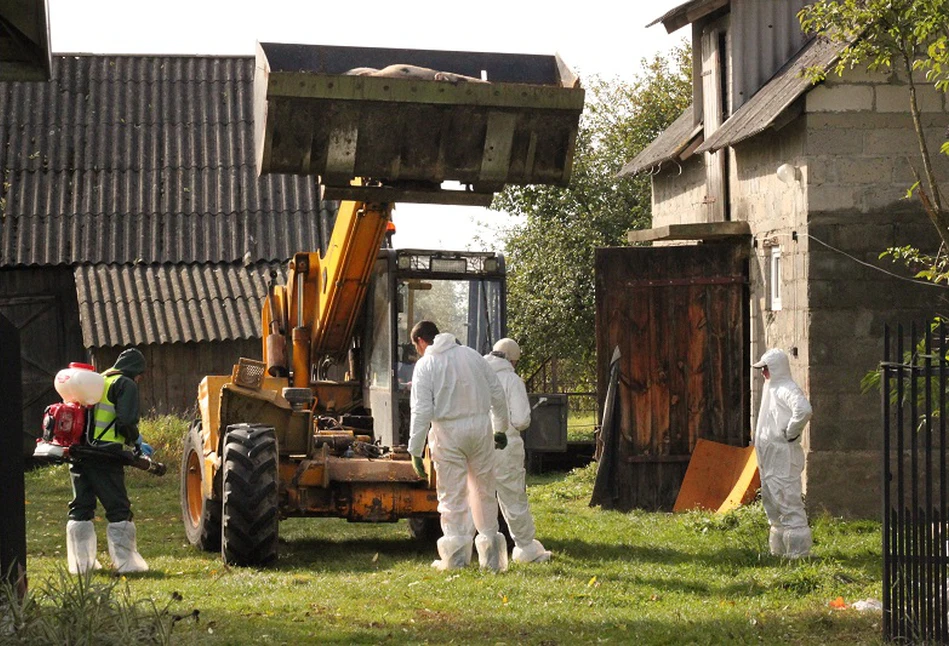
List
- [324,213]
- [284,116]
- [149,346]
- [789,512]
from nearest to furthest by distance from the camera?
[284,116] < [789,512] < [149,346] < [324,213]

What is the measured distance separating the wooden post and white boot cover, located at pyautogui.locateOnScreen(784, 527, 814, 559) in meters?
6.48

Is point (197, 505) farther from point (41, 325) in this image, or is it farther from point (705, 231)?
point (41, 325)

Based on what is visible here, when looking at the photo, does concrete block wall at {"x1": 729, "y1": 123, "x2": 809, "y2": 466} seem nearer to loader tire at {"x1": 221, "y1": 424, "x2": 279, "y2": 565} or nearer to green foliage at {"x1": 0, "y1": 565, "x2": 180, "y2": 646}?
loader tire at {"x1": 221, "y1": 424, "x2": 279, "y2": 565}

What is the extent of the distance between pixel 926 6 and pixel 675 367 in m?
5.59

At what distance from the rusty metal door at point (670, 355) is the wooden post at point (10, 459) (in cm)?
945

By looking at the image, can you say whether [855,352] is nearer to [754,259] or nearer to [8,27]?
[754,259]

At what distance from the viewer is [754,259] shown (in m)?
15.9

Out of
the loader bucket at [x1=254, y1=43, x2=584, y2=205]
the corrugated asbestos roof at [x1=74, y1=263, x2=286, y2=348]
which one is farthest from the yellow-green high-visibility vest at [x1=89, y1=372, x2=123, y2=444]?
the corrugated asbestos roof at [x1=74, y1=263, x2=286, y2=348]

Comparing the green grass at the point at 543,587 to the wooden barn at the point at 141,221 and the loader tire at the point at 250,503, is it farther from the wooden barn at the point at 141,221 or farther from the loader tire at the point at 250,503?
the wooden barn at the point at 141,221

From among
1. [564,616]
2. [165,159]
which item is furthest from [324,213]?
[564,616]

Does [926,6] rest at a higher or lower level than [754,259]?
higher

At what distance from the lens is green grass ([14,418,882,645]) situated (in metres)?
9.11

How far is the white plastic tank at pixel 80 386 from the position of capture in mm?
11641

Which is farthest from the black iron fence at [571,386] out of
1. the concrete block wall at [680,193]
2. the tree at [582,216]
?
the concrete block wall at [680,193]
